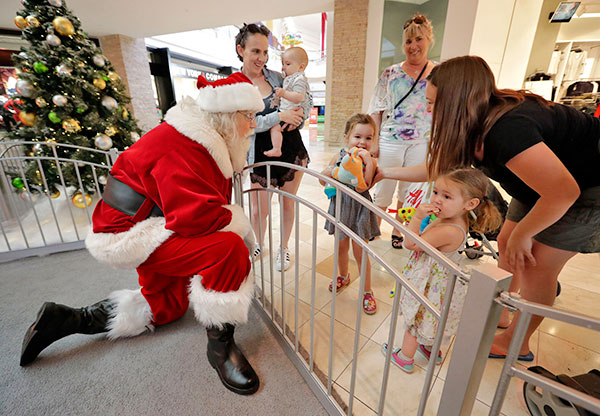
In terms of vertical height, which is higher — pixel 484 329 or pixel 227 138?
pixel 227 138

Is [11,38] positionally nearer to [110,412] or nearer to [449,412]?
[110,412]

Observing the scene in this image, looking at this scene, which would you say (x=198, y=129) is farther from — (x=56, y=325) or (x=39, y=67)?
(x=39, y=67)

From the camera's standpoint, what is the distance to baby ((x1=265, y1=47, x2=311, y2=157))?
1771 millimetres

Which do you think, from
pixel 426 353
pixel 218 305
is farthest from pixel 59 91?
pixel 426 353

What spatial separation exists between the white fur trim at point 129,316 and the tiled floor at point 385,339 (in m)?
0.71

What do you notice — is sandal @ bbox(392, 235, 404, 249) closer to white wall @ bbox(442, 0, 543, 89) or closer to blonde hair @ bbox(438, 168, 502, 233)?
blonde hair @ bbox(438, 168, 502, 233)

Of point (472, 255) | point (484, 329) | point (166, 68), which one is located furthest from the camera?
point (166, 68)

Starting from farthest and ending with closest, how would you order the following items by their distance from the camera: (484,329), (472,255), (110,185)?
1. (472,255)
2. (110,185)
3. (484,329)

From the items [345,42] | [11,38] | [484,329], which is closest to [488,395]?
[484,329]

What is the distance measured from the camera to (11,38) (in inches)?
235

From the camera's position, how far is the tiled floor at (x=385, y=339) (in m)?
1.16

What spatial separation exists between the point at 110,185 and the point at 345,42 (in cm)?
634

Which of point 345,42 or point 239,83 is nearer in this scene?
point 239,83

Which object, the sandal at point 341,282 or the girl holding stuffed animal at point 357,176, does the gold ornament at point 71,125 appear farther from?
the sandal at point 341,282
